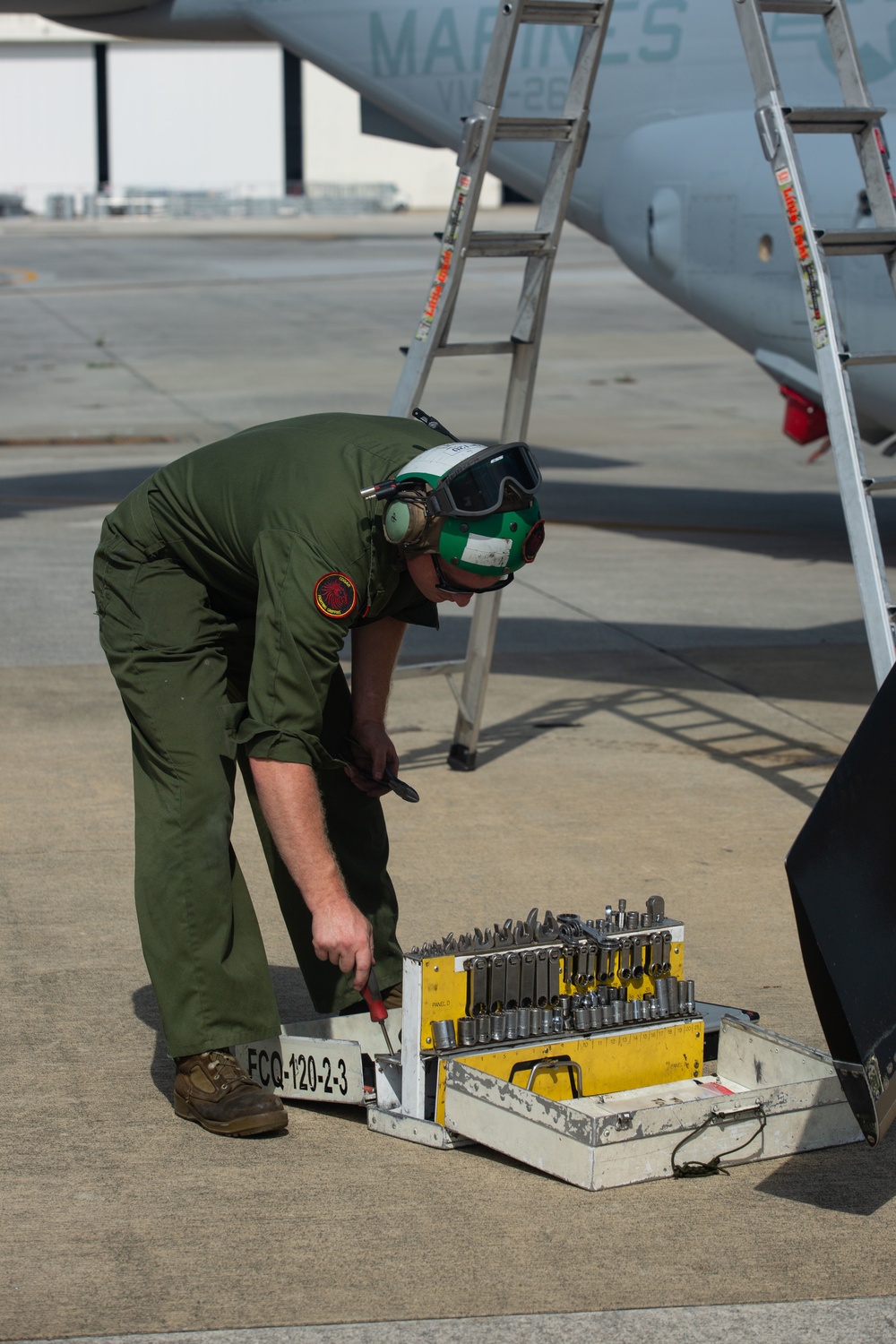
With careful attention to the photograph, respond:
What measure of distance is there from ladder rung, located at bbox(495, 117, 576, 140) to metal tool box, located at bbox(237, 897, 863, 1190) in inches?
125

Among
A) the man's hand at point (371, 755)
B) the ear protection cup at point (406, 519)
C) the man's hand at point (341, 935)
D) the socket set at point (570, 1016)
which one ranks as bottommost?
the socket set at point (570, 1016)

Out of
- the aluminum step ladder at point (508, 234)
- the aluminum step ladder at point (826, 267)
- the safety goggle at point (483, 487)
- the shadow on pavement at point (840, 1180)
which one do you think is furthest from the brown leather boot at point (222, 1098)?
the aluminum step ladder at point (508, 234)

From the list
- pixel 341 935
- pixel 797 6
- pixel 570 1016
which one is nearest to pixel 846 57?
pixel 797 6

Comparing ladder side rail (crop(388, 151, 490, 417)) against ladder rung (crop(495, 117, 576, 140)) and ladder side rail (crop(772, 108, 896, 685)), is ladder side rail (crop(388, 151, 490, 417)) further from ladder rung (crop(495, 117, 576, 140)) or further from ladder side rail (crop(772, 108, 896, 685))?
ladder side rail (crop(772, 108, 896, 685))

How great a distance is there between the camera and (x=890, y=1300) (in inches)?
122

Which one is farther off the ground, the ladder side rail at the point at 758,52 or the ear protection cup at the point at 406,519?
the ladder side rail at the point at 758,52

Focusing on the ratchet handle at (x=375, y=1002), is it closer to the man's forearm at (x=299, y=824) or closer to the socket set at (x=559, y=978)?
the socket set at (x=559, y=978)

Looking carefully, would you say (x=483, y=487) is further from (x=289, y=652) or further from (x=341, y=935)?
(x=341, y=935)

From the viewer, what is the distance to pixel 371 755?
402 cm

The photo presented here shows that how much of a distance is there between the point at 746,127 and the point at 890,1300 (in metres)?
7.76

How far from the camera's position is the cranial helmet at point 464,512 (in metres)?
3.38

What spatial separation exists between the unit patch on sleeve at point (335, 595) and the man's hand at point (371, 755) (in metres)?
0.64

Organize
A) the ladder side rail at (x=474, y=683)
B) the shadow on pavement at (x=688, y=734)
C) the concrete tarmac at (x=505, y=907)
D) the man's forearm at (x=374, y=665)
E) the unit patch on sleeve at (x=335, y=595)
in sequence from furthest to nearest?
the shadow on pavement at (x=688, y=734) → the ladder side rail at (x=474, y=683) → the man's forearm at (x=374, y=665) → the unit patch on sleeve at (x=335, y=595) → the concrete tarmac at (x=505, y=907)

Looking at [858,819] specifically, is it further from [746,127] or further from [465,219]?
[746,127]
